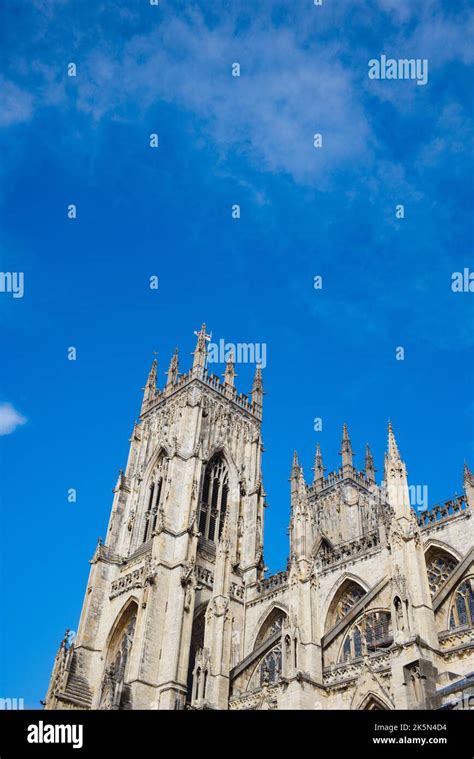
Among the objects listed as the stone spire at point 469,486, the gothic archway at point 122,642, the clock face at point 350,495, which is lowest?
the gothic archway at point 122,642

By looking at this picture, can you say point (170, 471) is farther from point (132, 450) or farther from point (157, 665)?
point (157, 665)

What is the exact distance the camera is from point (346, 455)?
5006cm

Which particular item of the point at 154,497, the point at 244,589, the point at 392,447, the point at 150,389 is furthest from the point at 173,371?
the point at 392,447

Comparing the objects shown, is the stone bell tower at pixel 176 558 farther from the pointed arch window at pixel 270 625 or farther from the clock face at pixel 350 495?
the clock face at pixel 350 495

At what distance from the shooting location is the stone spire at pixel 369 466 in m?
50.6

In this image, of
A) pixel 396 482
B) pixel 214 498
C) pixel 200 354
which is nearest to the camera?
pixel 396 482

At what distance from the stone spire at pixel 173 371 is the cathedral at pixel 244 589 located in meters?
0.12

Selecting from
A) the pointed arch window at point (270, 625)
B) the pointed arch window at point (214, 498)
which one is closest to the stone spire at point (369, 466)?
the pointed arch window at point (214, 498)

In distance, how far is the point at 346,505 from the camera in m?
46.6

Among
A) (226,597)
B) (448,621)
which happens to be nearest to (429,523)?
(448,621)

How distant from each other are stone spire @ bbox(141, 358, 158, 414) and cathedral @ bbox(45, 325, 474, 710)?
9 cm

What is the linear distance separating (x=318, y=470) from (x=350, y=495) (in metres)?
5.17

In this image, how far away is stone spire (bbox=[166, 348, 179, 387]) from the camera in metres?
43.6

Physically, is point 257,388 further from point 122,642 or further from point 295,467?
point 122,642
